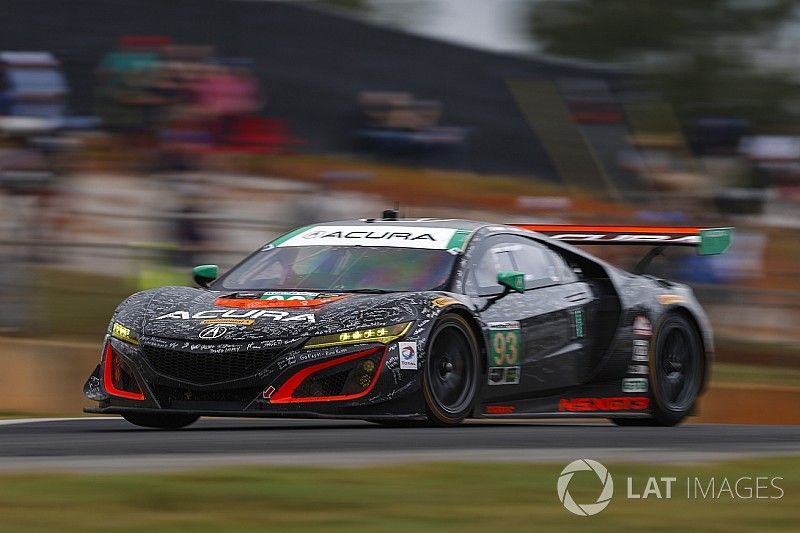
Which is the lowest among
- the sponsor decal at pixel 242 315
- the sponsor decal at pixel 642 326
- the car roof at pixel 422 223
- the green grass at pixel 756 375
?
the green grass at pixel 756 375

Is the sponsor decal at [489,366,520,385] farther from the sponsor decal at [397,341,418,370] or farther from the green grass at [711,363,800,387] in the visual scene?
the green grass at [711,363,800,387]

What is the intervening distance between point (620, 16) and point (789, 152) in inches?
286

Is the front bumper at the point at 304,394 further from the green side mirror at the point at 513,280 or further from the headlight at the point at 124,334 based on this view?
the green side mirror at the point at 513,280

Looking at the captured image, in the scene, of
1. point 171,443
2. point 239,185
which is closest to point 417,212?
point 239,185

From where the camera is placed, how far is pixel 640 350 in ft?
32.7

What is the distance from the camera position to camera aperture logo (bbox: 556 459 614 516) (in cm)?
499

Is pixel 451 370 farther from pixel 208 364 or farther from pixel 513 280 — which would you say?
pixel 208 364

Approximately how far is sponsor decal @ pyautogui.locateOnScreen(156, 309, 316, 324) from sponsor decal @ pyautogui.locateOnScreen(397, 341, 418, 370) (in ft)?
1.46

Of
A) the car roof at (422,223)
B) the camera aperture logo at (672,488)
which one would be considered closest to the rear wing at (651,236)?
the car roof at (422,223)

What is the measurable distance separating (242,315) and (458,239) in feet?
5.07

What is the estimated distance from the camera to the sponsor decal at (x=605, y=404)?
943 centimetres

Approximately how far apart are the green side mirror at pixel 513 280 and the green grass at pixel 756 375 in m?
4.94

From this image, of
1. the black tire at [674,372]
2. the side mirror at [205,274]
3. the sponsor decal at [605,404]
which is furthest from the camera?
the black tire at [674,372]

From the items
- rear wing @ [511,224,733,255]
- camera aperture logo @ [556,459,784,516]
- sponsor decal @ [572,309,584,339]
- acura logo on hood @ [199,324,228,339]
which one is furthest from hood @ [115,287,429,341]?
rear wing @ [511,224,733,255]
